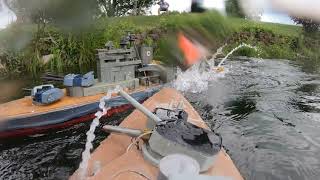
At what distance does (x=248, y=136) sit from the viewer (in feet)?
42.1

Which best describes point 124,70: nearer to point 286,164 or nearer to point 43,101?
point 43,101

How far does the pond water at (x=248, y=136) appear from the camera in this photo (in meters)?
10.4

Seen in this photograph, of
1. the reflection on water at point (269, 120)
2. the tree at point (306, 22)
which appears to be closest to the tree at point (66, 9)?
the tree at point (306, 22)

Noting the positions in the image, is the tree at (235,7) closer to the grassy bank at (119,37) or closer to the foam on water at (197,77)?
the foam on water at (197,77)

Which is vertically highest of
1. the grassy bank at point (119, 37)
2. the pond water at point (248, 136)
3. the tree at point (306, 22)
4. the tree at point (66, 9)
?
the tree at point (66, 9)

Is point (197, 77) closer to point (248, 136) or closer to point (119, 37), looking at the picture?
point (248, 136)

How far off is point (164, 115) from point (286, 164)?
464cm

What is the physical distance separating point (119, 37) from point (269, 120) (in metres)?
16.2

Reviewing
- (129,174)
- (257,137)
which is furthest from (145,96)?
(129,174)

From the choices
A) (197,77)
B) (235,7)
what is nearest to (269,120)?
(197,77)

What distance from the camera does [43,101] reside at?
13469 mm

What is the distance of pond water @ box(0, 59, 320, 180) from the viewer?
408 inches

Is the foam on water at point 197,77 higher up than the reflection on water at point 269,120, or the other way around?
the foam on water at point 197,77

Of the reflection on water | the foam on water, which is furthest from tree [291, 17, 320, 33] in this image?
the foam on water
